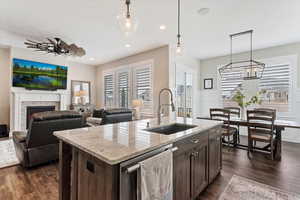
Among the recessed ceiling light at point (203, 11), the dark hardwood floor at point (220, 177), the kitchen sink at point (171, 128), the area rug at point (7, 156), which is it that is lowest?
the dark hardwood floor at point (220, 177)

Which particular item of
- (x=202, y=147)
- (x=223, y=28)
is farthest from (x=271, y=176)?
(x=223, y=28)

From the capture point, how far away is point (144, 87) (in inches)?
226

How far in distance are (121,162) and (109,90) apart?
6763 millimetres

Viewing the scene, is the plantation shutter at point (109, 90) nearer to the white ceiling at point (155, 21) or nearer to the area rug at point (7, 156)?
the white ceiling at point (155, 21)

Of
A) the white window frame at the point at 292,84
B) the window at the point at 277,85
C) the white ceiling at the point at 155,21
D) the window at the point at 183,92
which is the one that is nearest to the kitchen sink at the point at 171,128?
the white ceiling at the point at 155,21

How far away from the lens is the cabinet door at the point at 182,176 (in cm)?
149

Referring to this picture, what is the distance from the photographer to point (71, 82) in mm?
7219

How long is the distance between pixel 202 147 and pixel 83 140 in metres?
1.44

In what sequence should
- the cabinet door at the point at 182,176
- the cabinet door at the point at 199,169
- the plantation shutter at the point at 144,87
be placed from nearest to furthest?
the cabinet door at the point at 182,176 → the cabinet door at the point at 199,169 → the plantation shutter at the point at 144,87

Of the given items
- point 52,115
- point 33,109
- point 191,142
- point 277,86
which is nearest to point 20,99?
point 33,109

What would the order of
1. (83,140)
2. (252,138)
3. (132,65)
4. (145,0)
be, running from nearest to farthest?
(83,140) → (145,0) → (252,138) → (132,65)

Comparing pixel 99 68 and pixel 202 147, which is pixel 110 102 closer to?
pixel 99 68

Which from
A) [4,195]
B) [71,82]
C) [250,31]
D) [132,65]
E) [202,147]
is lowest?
[4,195]

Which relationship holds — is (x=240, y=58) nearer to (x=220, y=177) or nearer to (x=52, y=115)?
(x=220, y=177)
